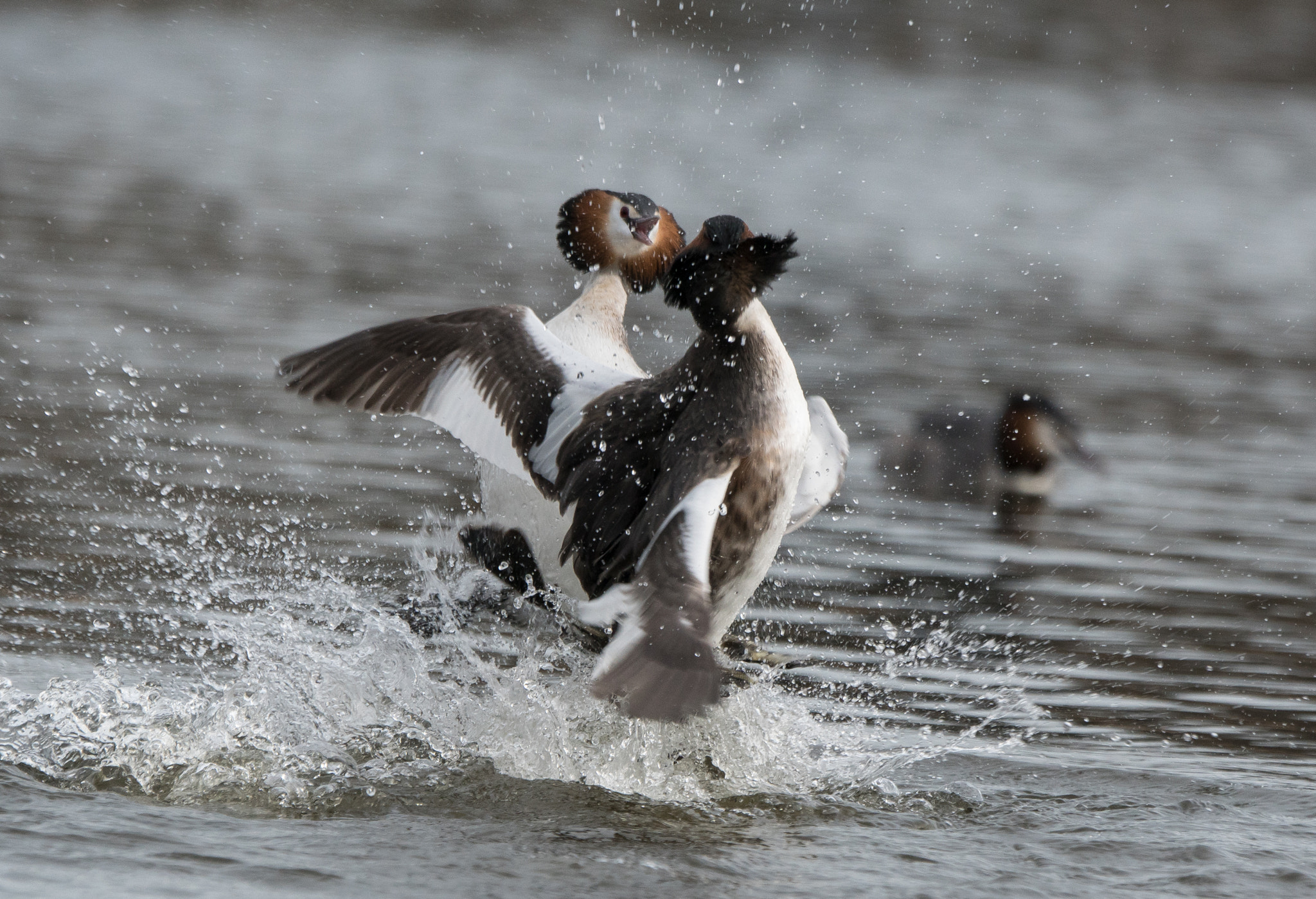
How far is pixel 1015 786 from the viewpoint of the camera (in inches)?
209

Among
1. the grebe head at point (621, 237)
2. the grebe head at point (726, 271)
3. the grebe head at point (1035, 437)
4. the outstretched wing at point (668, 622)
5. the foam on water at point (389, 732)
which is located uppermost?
the grebe head at point (621, 237)

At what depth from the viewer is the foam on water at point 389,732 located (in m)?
4.93

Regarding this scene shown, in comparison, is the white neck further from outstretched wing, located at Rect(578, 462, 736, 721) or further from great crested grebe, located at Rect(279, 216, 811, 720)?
outstretched wing, located at Rect(578, 462, 736, 721)

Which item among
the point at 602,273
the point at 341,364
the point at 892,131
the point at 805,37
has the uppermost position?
the point at 805,37

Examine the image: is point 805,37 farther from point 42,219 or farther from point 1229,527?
point 1229,527

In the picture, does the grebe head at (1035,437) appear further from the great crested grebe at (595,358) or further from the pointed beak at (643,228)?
the pointed beak at (643,228)

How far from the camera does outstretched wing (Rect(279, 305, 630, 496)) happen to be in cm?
560

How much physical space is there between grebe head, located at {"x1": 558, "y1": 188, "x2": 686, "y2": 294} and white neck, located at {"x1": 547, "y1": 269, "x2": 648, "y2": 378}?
0.06 metres

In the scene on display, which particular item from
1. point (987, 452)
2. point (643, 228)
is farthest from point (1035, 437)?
point (643, 228)

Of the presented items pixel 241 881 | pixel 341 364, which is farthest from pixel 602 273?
pixel 241 881

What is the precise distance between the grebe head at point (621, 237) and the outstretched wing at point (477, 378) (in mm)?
949

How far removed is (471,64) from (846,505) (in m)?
15.6

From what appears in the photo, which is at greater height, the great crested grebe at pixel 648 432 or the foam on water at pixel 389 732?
the great crested grebe at pixel 648 432

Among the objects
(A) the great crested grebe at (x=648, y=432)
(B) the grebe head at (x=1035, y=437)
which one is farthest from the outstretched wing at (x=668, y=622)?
(B) the grebe head at (x=1035, y=437)
